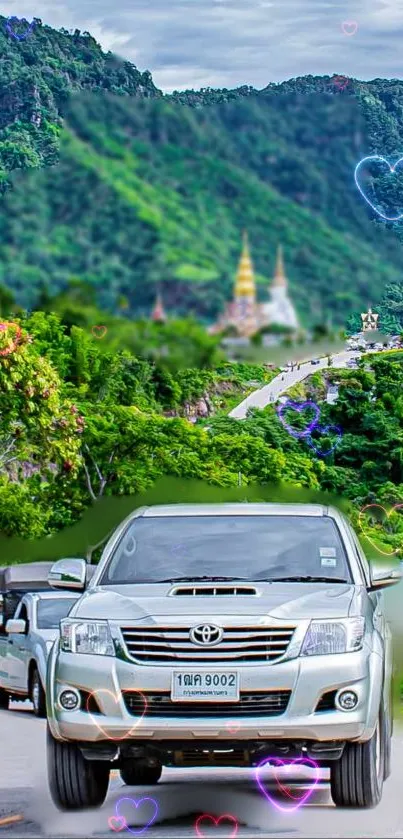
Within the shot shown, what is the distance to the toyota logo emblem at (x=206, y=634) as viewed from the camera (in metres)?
8.62

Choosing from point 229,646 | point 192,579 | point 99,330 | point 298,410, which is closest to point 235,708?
point 229,646

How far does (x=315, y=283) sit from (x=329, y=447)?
61826 mm

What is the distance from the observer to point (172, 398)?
217 feet

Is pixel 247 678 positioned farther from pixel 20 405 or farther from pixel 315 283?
pixel 20 405

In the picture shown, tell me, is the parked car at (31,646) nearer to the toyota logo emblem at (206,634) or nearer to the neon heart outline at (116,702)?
the neon heart outline at (116,702)

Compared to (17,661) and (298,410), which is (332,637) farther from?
(298,410)

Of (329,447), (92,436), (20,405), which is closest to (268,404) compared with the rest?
(329,447)

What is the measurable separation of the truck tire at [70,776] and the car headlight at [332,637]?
50.2 inches

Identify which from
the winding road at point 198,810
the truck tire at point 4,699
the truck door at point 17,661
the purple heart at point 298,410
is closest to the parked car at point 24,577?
the truck tire at point 4,699

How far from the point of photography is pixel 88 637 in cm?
880

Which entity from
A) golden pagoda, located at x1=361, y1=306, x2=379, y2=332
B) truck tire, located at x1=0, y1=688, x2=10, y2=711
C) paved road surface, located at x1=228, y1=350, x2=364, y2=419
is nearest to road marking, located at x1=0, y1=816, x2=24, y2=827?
golden pagoda, located at x1=361, y1=306, x2=379, y2=332

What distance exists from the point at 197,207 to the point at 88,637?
2197 millimetres

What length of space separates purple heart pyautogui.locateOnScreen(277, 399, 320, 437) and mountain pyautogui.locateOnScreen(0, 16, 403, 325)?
2395 inches

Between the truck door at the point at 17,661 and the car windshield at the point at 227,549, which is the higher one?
the car windshield at the point at 227,549
